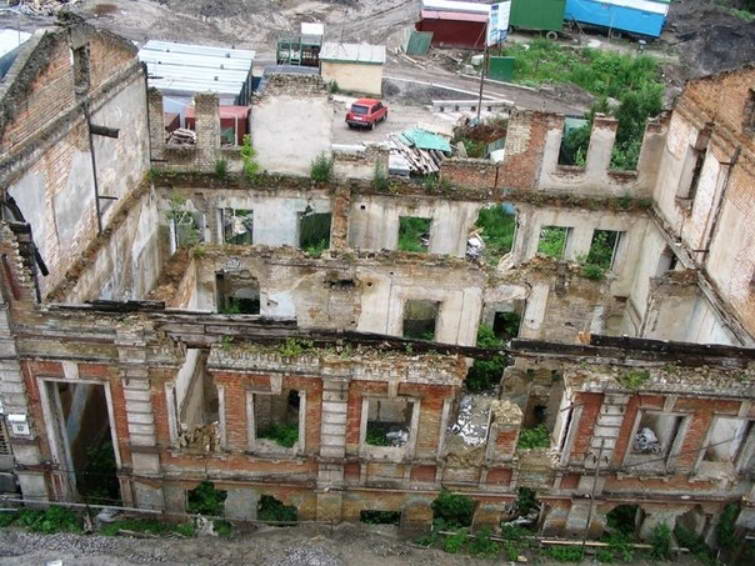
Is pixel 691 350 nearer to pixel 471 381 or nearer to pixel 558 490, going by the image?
pixel 558 490

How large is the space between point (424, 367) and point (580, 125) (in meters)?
23.4

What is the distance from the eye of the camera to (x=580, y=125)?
3488 cm

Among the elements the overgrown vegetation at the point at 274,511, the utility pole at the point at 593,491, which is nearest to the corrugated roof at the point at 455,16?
the utility pole at the point at 593,491

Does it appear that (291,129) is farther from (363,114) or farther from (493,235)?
(363,114)

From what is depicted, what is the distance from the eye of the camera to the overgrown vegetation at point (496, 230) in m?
28.6

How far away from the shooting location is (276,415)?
19.4m

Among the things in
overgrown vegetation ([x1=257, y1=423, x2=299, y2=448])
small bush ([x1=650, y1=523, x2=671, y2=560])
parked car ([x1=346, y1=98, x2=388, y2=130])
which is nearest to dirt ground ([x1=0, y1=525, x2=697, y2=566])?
small bush ([x1=650, y1=523, x2=671, y2=560])

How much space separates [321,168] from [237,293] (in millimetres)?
4698

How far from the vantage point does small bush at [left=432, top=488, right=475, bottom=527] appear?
16.5 meters

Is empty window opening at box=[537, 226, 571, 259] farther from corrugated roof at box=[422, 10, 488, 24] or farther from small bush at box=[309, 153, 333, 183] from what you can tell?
corrugated roof at box=[422, 10, 488, 24]

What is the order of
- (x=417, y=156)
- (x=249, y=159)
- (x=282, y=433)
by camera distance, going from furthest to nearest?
(x=417, y=156) < (x=249, y=159) < (x=282, y=433)

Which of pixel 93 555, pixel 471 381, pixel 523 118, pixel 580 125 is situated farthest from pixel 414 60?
pixel 93 555

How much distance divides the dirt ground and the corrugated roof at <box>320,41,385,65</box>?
3197 centimetres

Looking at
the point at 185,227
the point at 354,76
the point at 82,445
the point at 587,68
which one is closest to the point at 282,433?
the point at 82,445
